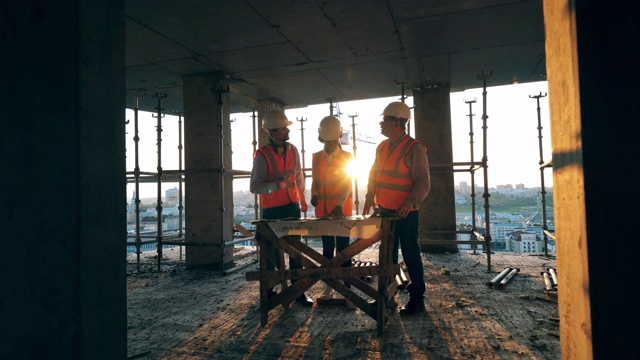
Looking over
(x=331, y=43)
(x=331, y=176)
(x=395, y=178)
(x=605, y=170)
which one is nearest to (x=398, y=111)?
(x=395, y=178)

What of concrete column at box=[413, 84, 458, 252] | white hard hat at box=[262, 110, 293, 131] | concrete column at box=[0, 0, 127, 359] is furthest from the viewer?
concrete column at box=[413, 84, 458, 252]

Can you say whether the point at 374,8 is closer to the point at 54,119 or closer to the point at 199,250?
the point at 54,119

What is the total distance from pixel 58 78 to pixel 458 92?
980 cm

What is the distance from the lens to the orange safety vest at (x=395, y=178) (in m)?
4.32

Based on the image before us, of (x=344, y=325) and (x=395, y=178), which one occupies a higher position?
(x=395, y=178)

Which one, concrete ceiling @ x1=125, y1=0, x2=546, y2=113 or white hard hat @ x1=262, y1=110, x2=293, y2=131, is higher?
concrete ceiling @ x1=125, y1=0, x2=546, y2=113

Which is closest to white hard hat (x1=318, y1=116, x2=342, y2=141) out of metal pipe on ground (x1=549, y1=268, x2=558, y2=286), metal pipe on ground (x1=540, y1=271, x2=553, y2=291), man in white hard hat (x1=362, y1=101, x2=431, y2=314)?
man in white hard hat (x1=362, y1=101, x2=431, y2=314)

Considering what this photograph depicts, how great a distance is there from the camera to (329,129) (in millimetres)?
5168

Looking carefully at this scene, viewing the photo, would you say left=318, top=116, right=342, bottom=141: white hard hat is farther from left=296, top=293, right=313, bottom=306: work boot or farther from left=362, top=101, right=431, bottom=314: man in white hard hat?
left=296, top=293, right=313, bottom=306: work boot

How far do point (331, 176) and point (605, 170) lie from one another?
12.1ft

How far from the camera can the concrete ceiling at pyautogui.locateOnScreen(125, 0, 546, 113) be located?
5.34 meters

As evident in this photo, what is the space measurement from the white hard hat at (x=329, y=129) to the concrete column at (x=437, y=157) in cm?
435

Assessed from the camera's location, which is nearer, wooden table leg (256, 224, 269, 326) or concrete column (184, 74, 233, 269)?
wooden table leg (256, 224, 269, 326)

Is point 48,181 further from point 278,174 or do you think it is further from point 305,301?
point 305,301
